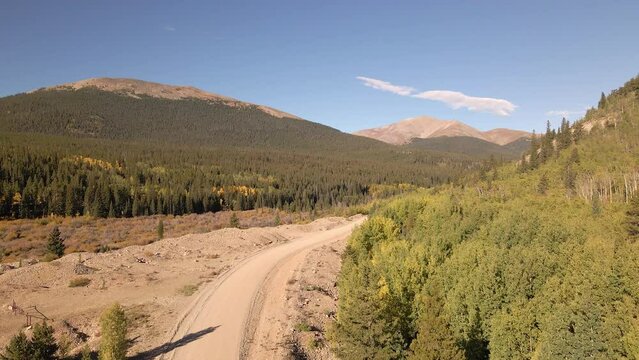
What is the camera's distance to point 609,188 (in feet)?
183

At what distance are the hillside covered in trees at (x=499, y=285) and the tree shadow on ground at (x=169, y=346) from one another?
30.8 ft

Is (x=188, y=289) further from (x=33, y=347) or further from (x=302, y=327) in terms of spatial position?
(x=33, y=347)

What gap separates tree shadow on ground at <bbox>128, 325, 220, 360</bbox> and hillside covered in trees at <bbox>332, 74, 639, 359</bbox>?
938 cm

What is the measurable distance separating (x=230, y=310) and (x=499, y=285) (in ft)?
65.4

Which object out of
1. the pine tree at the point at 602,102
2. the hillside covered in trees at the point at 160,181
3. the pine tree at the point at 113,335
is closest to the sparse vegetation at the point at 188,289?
the pine tree at the point at 113,335

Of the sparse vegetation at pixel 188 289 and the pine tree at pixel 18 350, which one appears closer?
the pine tree at pixel 18 350

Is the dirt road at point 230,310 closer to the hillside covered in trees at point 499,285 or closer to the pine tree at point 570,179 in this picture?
the hillside covered in trees at point 499,285

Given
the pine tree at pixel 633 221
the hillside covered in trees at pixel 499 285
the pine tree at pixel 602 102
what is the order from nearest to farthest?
the hillside covered in trees at pixel 499 285
the pine tree at pixel 633 221
the pine tree at pixel 602 102

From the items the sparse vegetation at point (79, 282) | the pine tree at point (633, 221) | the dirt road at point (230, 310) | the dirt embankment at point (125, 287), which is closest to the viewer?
the dirt road at point (230, 310)

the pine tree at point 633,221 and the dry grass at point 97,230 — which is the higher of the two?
the pine tree at point 633,221

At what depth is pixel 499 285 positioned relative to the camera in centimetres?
2600

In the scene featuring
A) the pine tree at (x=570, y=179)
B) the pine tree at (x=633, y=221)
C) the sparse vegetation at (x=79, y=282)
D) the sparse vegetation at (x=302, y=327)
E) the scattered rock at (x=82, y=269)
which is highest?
the pine tree at (x=570, y=179)

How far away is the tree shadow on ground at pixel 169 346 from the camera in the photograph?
2452 centimetres

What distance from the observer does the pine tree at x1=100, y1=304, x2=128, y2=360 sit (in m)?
22.0
